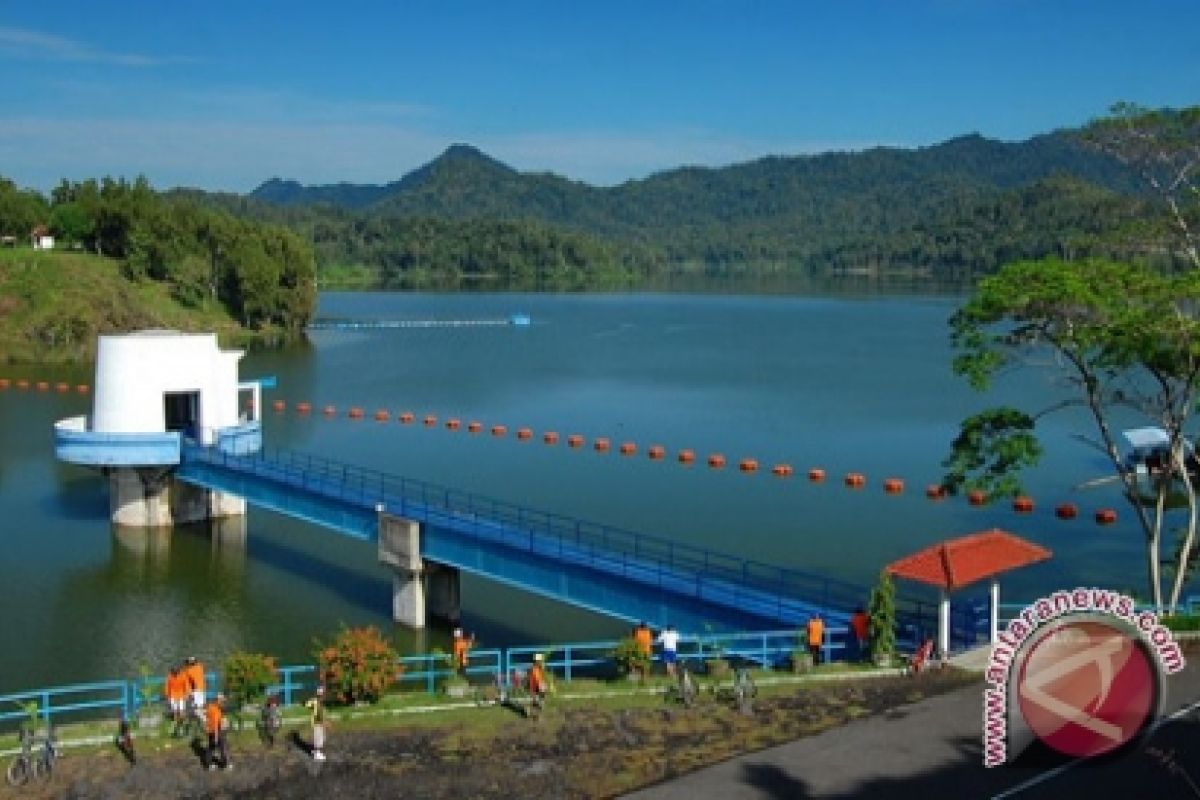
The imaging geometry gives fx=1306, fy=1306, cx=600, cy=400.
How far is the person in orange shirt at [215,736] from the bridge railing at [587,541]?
13148mm

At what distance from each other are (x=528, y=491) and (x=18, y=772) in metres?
38.4

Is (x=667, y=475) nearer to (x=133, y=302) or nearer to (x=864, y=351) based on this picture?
(x=864, y=351)

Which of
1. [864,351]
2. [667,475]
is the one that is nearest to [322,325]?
[864,351]

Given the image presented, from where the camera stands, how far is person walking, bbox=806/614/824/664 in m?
25.5

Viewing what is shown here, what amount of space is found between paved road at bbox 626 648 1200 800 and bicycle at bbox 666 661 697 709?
2.79 meters

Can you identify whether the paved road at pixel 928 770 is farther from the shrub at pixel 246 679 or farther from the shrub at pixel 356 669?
the shrub at pixel 246 679

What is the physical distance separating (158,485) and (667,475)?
23046 mm

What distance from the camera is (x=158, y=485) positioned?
49.7 metres

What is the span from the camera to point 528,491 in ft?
188

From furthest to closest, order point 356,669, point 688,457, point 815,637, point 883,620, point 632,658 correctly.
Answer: point 688,457 → point 815,637 → point 883,620 → point 632,658 → point 356,669

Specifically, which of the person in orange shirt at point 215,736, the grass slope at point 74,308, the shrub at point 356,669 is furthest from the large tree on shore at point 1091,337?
the grass slope at point 74,308

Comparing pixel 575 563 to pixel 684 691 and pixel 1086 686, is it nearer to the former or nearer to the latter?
pixel 684 691

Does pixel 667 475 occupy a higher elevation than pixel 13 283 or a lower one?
lower

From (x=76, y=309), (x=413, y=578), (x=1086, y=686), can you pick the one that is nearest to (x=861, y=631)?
(x=1086, y=686)
